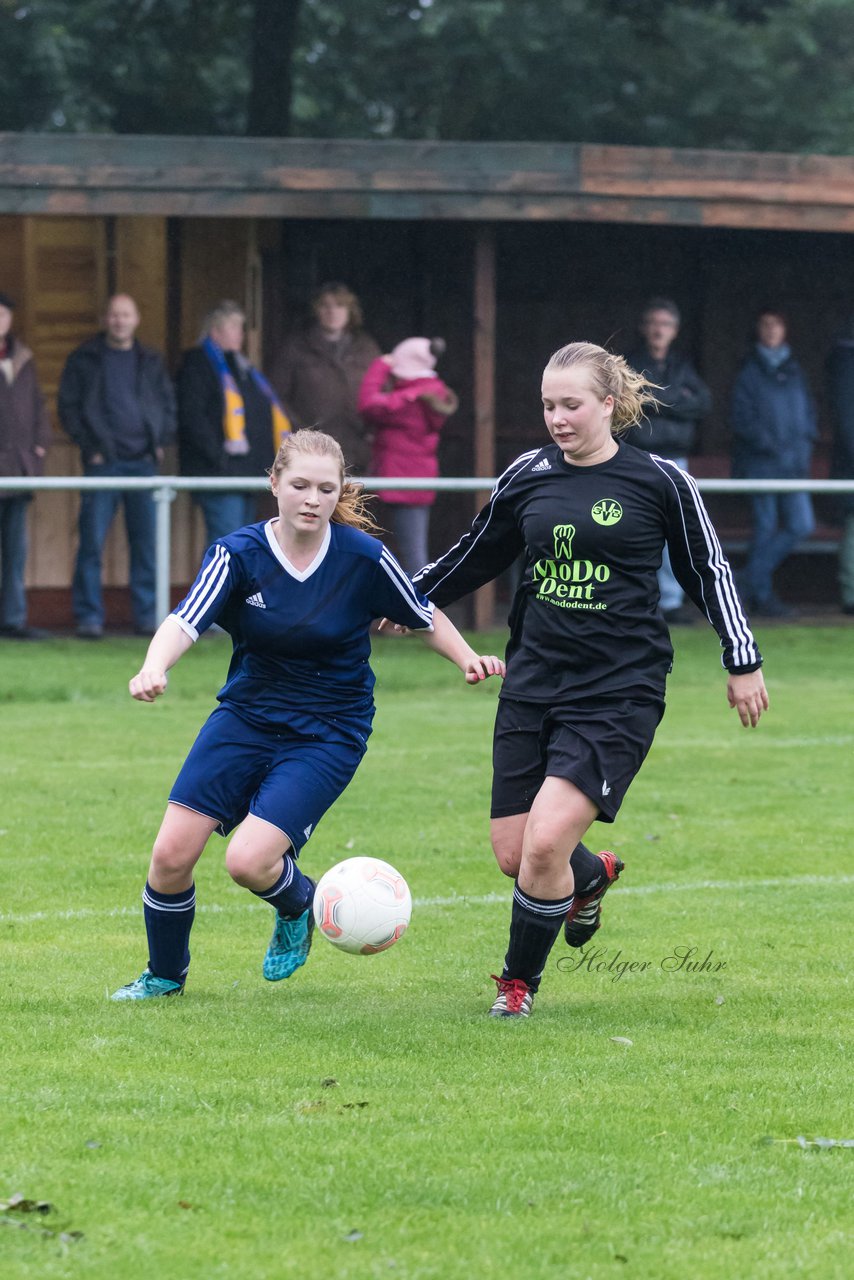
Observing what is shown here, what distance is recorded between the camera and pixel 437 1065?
4941 millimetres

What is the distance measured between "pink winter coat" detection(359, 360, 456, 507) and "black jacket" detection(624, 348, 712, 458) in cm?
136

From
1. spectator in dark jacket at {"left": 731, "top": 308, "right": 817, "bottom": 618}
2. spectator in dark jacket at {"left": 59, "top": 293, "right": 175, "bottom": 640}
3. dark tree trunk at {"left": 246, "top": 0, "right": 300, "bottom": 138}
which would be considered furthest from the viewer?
dark tree trunk at {"left": 246, "top": 0, "right": 300, "bottom": 138}

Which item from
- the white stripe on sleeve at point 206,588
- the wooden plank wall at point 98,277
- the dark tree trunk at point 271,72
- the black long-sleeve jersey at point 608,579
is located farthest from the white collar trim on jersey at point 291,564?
the dark tree trunk at point 271,72

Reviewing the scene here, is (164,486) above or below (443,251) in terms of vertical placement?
below

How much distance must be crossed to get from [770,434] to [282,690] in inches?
379

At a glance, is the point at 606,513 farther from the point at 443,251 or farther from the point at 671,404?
the point at 443,251

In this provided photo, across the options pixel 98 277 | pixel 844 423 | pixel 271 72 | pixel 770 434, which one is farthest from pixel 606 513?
pixel 271 72

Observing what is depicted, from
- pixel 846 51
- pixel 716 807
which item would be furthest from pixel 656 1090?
pixel 846 51

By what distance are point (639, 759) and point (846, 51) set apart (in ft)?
79.6

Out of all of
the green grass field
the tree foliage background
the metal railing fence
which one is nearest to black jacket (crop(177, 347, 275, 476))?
the metal railing fence

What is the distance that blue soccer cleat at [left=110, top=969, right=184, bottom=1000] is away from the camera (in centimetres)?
559

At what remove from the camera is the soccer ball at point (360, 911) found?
5477 millimetres
